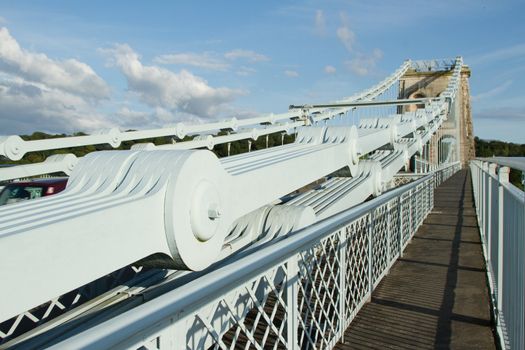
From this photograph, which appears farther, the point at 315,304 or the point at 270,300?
the point at 270,300

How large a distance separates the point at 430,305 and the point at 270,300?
4.07 feet

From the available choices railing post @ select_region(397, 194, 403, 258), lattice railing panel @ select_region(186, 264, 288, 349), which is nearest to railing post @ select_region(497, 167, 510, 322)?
lattice railing panel @ select_region(186, 264, 288, 349)

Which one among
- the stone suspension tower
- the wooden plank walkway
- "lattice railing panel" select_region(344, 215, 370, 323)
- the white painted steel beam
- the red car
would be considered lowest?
the wooden plank walkway

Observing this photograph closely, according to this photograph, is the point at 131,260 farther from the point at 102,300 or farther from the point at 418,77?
the point at 418,77

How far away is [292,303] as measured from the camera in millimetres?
2389

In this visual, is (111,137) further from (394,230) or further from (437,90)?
(437,90)

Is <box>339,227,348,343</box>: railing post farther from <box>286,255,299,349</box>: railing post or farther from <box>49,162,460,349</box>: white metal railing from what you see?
<box>286,255,299,349</box>: railing post

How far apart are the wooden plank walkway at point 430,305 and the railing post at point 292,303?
0.95 m

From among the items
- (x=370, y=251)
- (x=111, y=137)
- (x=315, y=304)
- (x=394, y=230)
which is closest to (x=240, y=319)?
(x=315, y=304)

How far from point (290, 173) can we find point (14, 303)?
202 cm

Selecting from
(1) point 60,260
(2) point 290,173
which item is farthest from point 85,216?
(2) point 290,173

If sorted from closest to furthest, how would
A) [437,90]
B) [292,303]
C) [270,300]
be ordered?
[292,303]
[270,300]
[437,90]

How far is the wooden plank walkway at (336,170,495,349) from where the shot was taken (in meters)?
3.28

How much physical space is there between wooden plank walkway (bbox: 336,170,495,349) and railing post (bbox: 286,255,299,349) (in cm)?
95
